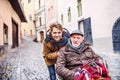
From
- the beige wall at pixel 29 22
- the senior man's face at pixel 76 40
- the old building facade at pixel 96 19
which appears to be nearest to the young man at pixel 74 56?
the senior man's face at pixel 76 40

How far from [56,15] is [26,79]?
2105 cm

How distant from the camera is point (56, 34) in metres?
3.97

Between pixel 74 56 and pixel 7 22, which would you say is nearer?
pixel 74 56

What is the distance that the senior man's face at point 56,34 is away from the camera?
3922 millimetres

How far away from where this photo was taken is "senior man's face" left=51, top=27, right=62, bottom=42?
3.92 meters

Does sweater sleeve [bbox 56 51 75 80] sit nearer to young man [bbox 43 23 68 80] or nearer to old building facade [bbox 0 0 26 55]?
young man [bbox 43 23 68 80]

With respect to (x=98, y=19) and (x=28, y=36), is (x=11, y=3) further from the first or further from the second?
(x=28, y=36)

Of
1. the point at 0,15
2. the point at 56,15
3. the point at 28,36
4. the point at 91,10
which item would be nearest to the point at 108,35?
the point at 91,10

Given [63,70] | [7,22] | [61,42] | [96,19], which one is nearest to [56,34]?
[61,42]

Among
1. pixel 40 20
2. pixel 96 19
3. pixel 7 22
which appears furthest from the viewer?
pixel 40 20

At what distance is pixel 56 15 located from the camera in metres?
27.6

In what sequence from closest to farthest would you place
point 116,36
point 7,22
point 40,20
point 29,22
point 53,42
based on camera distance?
point 53,42 < point 116,36 < point 7,22 < point 40,20 < point 29,22

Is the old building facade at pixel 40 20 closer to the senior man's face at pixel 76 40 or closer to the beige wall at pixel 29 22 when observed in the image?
the beige wall at pixel 29 22

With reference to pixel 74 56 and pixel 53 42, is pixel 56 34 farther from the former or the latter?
pixel 74 56
